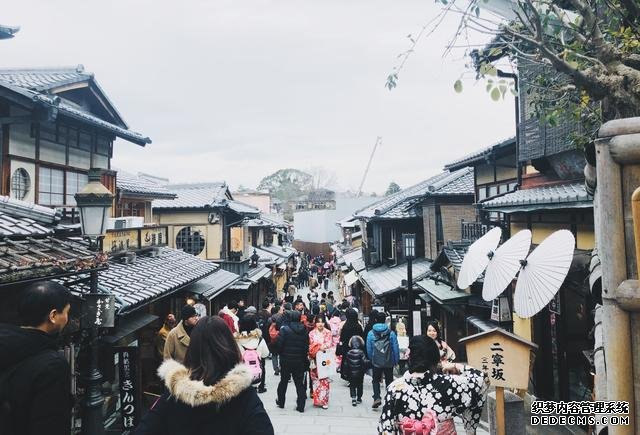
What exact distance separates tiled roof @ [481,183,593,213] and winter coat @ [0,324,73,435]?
728 centimetres

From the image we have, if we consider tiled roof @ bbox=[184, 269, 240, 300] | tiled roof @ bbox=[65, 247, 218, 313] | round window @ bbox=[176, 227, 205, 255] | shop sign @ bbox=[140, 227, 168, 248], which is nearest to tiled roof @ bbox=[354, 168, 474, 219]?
tiled roof @ bbox=[184, 269, 240, 300]

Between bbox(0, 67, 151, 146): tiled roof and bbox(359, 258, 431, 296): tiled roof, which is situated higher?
bbox(0, 67, 151, 146): tiled roof

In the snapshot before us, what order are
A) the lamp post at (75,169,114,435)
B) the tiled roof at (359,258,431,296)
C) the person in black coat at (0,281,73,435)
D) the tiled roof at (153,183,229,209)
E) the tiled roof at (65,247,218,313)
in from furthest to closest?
the tiled roof at (153,183,229,209) → the tiled roof at (359,258,431,296) → the tiled roof at (65,247,218,313) → the lamp post at (75,169,114,435) → the person in black coat at (0,281,73,435)

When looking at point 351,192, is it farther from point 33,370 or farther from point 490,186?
point 33,370

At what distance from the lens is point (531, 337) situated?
952cm

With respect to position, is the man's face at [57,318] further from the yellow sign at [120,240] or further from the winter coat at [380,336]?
the yellow sign at [120,240]

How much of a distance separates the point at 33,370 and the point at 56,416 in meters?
0.32

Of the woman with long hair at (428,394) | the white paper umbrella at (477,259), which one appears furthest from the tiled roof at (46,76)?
the woman with long hair at (428,394)

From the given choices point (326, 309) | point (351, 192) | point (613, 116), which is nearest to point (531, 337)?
point (613, 116)

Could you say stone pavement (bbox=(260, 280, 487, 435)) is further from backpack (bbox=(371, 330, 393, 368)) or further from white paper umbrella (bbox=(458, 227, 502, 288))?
white paper umbrella (bbox=(458, 227, 502, 288))

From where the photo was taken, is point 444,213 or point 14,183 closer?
point 14,183

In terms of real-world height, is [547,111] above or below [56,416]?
above

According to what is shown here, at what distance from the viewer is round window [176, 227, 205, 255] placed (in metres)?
24.4

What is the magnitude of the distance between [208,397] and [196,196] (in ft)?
81.5
